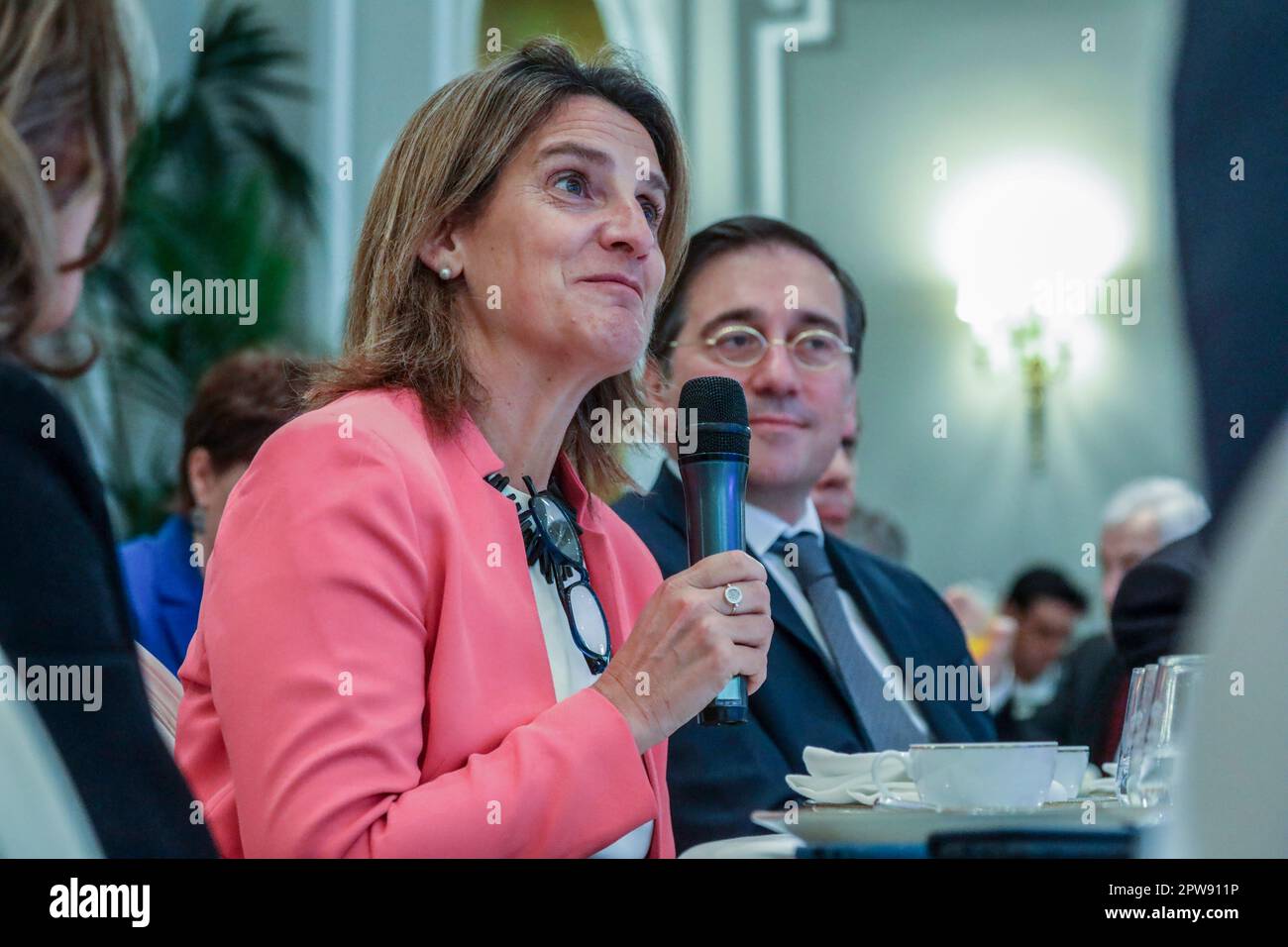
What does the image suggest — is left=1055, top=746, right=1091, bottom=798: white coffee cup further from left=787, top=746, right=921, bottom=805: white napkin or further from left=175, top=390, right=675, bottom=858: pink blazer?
left=175, top=390, right=675, bottom=858: pink blazer

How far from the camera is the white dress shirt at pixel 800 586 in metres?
2.04

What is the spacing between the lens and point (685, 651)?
52.2 inches

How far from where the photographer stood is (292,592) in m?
1.26

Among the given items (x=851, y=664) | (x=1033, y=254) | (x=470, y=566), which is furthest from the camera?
(x=1033, y=254)

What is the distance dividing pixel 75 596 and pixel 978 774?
2.80 ft

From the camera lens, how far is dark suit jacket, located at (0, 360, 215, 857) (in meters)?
0.70

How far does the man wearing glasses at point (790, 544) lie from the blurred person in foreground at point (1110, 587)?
1.02 meters

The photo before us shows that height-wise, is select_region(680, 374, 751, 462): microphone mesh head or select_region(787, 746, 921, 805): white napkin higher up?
select_region(680, 374, 751, 462): microphone mesh head

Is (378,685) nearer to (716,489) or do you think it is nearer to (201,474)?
(716,489)

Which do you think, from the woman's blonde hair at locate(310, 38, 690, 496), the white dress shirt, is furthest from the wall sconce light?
the woman's blonde hair at locate(310, 38, 690, 496)

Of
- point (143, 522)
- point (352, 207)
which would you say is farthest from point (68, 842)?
point (352, 207)

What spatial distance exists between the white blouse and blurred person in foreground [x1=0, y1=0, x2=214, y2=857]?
1.93 feet

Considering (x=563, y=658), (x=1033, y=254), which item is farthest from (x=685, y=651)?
(x=1033, y=254)
